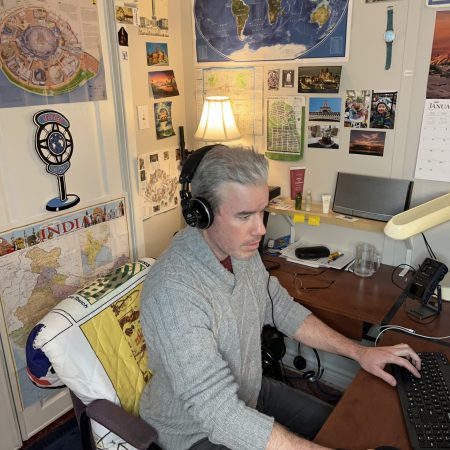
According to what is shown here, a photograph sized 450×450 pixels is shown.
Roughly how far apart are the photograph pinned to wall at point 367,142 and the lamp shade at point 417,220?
0.49m

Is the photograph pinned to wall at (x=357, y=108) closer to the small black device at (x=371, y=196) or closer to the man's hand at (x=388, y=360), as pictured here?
the small black device at (x=371, y=196)

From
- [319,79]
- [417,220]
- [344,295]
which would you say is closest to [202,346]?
[417,220]

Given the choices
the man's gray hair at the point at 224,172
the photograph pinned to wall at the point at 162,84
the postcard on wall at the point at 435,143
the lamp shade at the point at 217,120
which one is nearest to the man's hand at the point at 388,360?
the man's gray hair at the point at 224,172

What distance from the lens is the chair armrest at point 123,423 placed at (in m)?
1.07

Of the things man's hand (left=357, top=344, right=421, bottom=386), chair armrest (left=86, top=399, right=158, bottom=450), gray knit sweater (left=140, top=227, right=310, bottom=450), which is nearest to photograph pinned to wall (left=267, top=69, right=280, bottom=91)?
gray knit sweater (left=140, top=227, right=310, bottom=450)

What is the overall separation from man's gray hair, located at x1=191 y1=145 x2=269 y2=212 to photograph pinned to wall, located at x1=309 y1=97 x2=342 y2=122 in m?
0.97

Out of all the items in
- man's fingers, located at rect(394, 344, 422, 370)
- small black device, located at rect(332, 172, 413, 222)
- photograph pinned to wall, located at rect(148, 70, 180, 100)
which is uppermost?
photograph pinned to wall, located at rect(148, 70, 180, 100)

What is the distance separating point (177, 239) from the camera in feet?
4.05

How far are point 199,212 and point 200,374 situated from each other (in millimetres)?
395

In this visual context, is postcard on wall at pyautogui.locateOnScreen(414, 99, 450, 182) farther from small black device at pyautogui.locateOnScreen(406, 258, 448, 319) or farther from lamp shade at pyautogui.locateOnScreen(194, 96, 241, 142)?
lamp shade at pyautogui.locateOnScreen(194, 96, 241, 142)

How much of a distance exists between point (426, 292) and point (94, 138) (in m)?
1.49

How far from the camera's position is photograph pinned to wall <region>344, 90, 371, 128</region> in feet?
6.28

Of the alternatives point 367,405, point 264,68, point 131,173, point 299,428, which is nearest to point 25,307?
point 131,173

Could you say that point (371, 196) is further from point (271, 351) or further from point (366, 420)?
point (366, 420)
